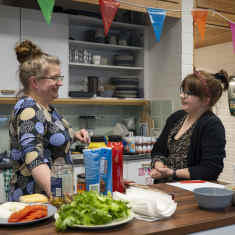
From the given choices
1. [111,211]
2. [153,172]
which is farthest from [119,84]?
[111,211]

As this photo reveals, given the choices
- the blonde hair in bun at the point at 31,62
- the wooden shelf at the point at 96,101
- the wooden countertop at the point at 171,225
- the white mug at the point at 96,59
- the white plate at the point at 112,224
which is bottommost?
the wooden countertop at the point at 171,225

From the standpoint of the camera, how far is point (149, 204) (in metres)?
1.21

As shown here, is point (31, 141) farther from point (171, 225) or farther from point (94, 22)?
point (94, 22)

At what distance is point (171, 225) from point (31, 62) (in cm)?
117

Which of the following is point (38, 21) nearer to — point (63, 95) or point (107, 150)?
point (63, 95)

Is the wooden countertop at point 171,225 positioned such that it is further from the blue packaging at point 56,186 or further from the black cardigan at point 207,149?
the black cardigan at point 207,149

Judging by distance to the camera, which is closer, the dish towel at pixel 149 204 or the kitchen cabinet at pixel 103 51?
the dish towel at pixel 149 204

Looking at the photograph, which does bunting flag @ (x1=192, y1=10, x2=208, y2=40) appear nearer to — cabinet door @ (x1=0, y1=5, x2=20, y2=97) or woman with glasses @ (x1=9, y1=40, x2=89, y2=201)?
cabinet door @ (x1=0, y1=5, x2=20, y2=97)

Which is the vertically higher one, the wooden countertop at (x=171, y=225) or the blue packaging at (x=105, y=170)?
the blue packaging at (x=105, y=170)

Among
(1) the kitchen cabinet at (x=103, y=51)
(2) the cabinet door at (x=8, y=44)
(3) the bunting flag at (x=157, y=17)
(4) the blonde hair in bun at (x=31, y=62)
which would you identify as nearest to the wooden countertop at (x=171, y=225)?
(4) the blonde hair in bun at (x=31, y=62)

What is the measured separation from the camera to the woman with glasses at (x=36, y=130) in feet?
5.07

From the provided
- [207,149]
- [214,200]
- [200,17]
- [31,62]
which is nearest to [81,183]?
[214,200]

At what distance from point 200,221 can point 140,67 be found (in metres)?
3.30

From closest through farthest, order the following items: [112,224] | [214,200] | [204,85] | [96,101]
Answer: [112,224], [214,200], [204,85], [96,101]
